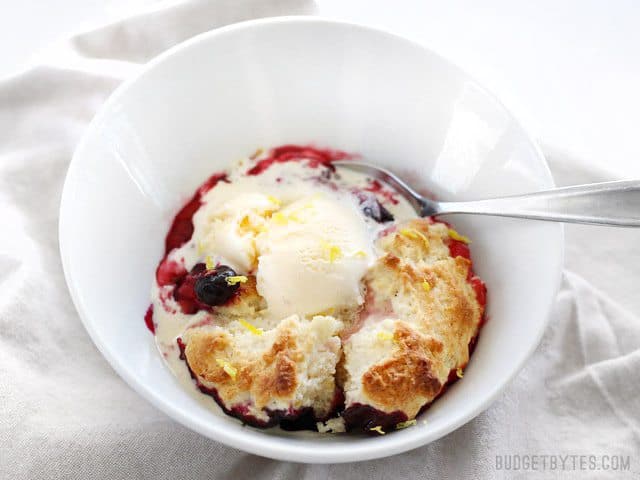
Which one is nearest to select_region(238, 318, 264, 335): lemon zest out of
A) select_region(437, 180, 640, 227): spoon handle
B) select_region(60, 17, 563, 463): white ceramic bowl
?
select_region(60, 17, 563, 463): white ceramic bowl

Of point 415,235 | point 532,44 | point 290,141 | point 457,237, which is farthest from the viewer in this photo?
point 532,44

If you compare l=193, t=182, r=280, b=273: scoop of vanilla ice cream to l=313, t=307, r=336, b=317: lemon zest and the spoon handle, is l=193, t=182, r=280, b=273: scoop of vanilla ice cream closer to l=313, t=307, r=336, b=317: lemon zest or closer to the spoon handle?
l=313, t=307, r=336, b=317: lemon zest

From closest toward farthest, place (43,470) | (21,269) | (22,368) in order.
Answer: (43,470) < (22,368) < (21,269)

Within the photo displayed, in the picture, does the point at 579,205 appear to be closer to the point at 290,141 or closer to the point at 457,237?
the point at 457,237

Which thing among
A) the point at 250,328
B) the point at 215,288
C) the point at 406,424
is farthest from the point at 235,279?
the point at 406,424

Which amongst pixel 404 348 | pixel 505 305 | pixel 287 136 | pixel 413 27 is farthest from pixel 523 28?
pixel 404 348

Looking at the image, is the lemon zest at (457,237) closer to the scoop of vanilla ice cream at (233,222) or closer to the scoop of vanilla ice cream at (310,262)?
the scoop of vanilla ice cream at (310,262)

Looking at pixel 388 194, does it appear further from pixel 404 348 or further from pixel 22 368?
pixel 22 368
